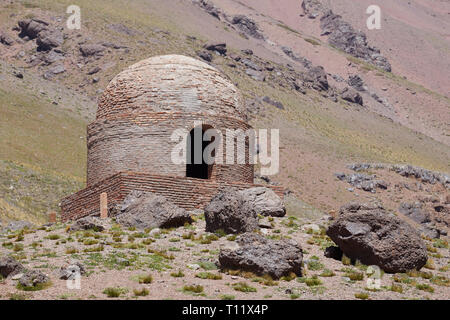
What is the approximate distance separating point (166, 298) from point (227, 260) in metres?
2.42

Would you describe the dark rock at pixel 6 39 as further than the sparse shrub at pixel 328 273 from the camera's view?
Yes

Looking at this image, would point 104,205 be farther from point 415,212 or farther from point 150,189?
point 415,212

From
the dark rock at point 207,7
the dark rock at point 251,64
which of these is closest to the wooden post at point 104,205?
the dark rock at point 251,64

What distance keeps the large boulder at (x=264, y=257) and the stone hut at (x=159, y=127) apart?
6105mm

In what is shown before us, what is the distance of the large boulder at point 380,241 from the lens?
12008mm

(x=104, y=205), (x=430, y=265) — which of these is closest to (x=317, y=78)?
(x=104, y=205)

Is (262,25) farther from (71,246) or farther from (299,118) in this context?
(71,246)

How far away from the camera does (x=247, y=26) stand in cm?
12488

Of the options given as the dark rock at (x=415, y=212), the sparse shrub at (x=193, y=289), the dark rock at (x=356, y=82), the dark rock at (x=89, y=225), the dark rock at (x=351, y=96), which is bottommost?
the sparse shrub at (x=193, y=289)

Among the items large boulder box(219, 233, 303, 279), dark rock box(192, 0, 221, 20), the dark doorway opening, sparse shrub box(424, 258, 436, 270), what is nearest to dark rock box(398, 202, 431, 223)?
the dark doorway opening

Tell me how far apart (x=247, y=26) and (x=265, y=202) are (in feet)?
364

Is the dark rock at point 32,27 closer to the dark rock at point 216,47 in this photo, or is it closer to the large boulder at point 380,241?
the dark rock at point 216,47

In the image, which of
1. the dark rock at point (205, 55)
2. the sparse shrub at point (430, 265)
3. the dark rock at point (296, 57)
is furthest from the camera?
the dark rock at point (296, 57)

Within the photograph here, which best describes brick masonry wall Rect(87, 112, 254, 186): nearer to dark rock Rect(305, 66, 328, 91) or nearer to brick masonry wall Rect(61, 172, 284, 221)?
brick masonry wall Rect(61, 172, 284, 221)
